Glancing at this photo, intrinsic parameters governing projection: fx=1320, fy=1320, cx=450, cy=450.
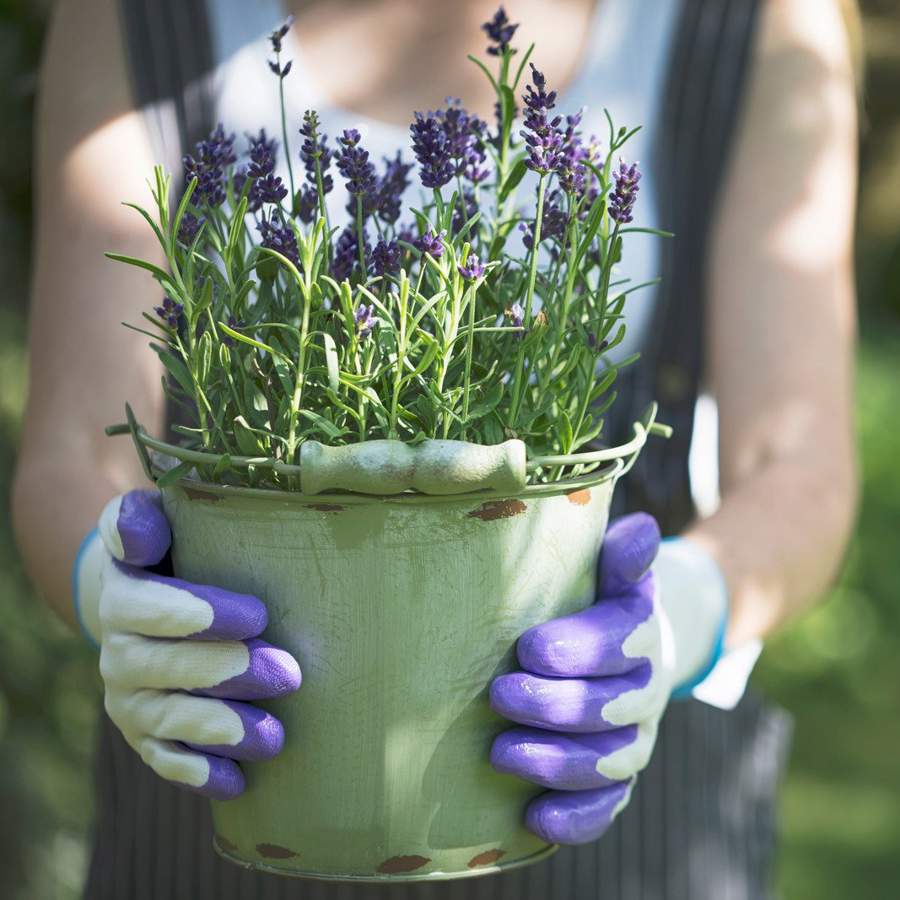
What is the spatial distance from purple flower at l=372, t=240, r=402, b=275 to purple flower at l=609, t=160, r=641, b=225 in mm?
172

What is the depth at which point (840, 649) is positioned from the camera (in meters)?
5.04

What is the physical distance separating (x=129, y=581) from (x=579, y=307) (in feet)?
1.48

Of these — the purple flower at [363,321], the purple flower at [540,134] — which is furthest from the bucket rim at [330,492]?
the purple flower at [540,134]

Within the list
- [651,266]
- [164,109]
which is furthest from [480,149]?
[164,109]

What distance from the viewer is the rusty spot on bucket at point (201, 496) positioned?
1.02m

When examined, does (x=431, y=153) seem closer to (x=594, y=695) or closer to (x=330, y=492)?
(x=330, y=492)

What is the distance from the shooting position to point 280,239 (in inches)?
39.3

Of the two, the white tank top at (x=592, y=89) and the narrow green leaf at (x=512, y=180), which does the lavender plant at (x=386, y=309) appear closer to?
the narrow green leaf at (x=512, y=180)

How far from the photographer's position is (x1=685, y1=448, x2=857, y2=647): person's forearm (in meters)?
1.53

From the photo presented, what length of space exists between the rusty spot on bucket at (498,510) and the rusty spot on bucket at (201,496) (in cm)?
20

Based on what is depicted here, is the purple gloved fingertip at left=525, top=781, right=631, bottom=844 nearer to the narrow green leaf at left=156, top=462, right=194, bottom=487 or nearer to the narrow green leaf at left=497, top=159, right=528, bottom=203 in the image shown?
the narrow green leaf at left=156, top=462, right=194, bottom=487

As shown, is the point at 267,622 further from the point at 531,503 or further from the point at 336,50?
the point at 336,50

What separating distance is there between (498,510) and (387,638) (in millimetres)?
132

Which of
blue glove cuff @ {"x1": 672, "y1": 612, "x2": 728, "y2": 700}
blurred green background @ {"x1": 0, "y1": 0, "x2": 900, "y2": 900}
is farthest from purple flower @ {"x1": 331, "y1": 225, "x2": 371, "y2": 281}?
blurred green background @ {"x1": 0, "y1": 0, "x2": 900, "y2": 900}
